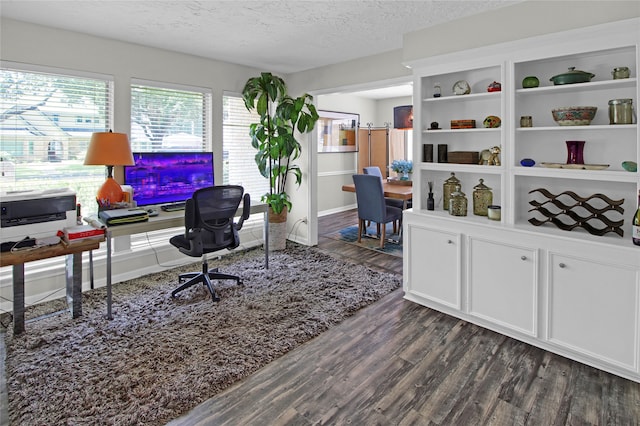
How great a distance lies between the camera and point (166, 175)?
3754mm

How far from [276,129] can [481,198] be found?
2.69 m

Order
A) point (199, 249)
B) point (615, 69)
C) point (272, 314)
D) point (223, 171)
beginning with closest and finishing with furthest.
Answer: point (615, 69), point (272, 314), point (199, 249), point (223, 171)

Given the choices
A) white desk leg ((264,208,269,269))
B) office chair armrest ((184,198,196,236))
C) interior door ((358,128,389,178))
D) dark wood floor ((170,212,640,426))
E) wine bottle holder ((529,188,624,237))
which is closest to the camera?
dark wood floor ((170,212,640,426))

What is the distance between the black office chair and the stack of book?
2.15 ft

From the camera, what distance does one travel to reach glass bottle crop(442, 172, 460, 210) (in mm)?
3248

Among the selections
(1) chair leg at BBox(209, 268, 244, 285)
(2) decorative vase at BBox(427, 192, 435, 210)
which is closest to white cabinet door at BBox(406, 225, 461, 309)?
(2) decorative vase at BBox(427, 192, 435, 210)

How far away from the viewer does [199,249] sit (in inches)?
130

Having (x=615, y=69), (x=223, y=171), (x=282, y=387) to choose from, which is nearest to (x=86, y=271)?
(x=223, y=171)

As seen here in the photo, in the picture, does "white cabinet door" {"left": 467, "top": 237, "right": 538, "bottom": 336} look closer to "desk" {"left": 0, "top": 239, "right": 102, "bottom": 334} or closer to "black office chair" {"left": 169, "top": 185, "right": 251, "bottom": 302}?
"black office chair" {"left": 169, "top": 185, "right": 251, "bottom": 302}

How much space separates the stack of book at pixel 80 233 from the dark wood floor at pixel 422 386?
158cm

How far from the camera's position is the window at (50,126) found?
3.19 metres

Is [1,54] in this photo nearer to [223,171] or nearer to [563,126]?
[223,171]

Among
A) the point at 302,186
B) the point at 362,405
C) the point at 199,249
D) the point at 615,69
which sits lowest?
the point at 362,405

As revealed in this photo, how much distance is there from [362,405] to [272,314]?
1246mm
